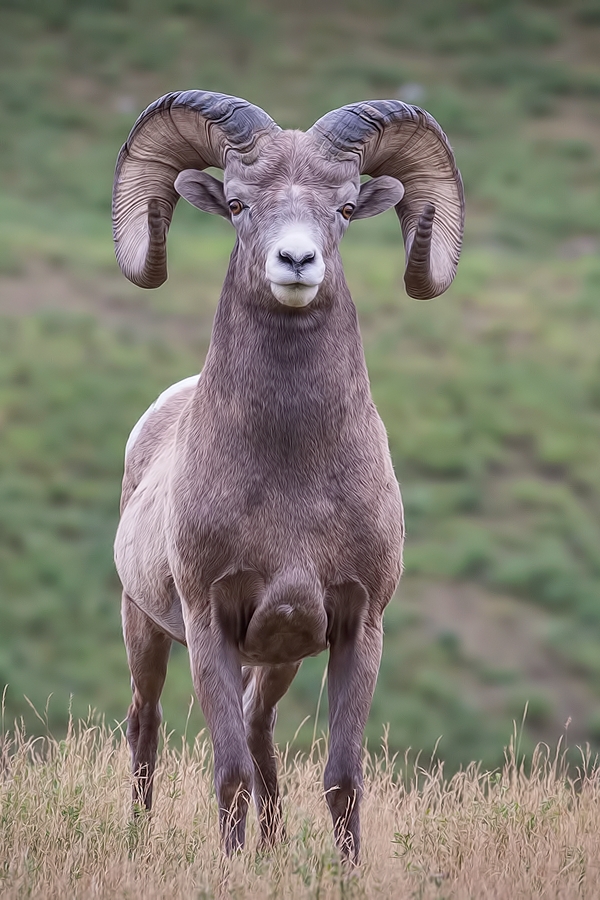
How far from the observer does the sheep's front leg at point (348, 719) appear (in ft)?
18.0

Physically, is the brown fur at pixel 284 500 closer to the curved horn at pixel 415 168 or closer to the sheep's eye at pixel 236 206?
the sheep's eye at pixel 236 206

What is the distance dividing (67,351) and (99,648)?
8.34 meters

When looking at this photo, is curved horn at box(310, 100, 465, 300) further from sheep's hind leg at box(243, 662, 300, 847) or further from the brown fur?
sheep's hind leg at box(243, 662, 300, 847)

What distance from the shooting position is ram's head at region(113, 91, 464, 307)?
5.39m

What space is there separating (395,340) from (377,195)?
2338 cm

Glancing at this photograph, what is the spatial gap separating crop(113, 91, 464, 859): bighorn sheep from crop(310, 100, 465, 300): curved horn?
0.05 ft

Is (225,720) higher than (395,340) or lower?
higher

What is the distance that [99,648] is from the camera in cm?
2153

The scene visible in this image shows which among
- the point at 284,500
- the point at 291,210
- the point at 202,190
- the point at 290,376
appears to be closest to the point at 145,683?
the point at 284,500

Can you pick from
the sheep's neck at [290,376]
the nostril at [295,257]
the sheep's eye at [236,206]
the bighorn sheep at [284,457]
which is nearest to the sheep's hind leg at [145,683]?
the bighorn sheep at [284,457]

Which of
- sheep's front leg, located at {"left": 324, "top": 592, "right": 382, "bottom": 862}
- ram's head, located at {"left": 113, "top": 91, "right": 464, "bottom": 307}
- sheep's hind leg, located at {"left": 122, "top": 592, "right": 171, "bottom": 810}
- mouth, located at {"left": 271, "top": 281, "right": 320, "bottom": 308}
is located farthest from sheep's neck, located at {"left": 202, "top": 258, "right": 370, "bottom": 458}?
sheep's hind leg, located at {"left": 122, "top": 592, "right": 171, "bottom": 810}

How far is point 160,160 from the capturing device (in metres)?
6.39

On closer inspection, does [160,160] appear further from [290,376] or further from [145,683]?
[145,683]

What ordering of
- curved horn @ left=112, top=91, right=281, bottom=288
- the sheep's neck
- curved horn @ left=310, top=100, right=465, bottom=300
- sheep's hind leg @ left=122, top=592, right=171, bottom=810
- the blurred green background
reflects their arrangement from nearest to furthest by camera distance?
1. the sheep's neck
2. curved horn @ left=310, top=100, right=465, bottom=300
3. curved horn @ left=112, top=91, right=281, bottom=288
4. sheep's hind leg @ left=122, top=592, right=171, bottom=810
5. the blurred green background
